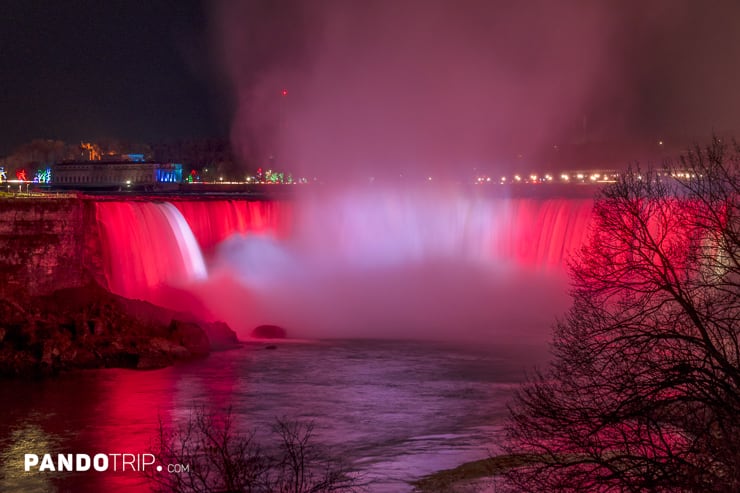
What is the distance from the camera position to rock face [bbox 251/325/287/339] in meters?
31.3

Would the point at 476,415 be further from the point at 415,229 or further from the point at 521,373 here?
the point at 415,229

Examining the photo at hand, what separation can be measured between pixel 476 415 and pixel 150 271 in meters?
15.8

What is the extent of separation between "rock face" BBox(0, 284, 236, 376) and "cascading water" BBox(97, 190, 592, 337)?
3996mm

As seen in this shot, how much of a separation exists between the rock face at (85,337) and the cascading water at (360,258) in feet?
13.1

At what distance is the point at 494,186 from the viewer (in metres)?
52.8

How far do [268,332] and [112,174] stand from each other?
305ft

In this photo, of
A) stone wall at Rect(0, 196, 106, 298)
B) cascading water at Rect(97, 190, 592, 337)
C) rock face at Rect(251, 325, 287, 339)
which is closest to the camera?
stone wall at Rect(0, 196, 106, 298)

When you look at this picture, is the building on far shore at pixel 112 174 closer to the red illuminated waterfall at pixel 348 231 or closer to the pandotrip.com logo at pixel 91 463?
the red illuminated waterfall at pixel 348 231

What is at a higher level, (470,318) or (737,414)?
(737,414)

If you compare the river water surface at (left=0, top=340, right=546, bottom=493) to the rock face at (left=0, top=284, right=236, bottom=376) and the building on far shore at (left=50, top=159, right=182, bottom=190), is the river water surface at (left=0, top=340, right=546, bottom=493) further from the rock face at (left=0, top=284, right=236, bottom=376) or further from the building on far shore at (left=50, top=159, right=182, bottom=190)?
the building on far shore at (left=50, top=159, right=182, bottom=190)

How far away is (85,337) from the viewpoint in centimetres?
2559

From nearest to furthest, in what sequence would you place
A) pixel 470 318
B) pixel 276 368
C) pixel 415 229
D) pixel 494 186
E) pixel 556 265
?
1. pixel 276 368
2. pixel 470 318
3. pixel 556 265
4. pixel 415 229
5. pixel 494 186

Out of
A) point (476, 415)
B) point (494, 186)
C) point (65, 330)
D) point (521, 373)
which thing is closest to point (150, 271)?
point (65, 330)

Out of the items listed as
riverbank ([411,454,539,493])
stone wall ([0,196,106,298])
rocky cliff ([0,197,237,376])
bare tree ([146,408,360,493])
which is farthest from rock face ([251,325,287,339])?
riverbank ([411,454,539,493])
